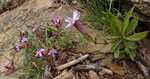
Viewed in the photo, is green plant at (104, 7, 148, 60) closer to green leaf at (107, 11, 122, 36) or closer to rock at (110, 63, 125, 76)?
green leaf at (107, 11, 122, 36)

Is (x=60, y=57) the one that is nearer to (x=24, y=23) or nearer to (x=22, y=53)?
(x=22, y=53)

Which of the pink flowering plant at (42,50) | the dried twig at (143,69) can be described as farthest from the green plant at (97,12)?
the dried twig at (143,69)

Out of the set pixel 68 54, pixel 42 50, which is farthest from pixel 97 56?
pixel 42 50

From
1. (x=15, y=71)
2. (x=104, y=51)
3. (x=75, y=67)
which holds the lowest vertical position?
(x=15, y=71)

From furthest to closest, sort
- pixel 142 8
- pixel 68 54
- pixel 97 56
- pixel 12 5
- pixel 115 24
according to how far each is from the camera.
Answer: pixel 12 5 → pixel 68 54 → pixel 97 56 → pixel 142 8 → pixel 115 24

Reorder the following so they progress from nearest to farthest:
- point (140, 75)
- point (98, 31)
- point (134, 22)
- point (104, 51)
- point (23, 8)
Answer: point (134, 22) < point (140, 75) < point (104, 51) < point (98, 31) < point (23, 8)

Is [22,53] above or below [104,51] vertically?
below

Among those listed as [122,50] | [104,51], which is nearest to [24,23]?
[104,51]

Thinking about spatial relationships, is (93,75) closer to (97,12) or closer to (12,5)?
(97,12)

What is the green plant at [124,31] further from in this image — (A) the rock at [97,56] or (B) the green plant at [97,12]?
(B) the green plant at [97,12]
